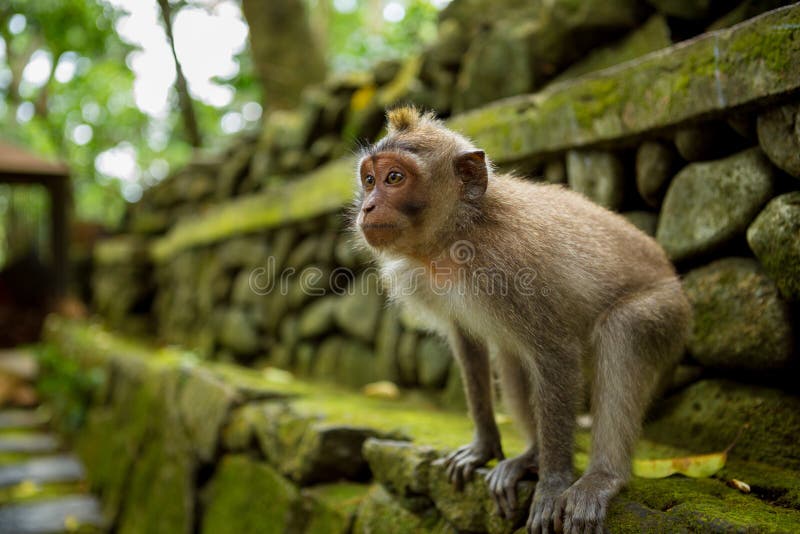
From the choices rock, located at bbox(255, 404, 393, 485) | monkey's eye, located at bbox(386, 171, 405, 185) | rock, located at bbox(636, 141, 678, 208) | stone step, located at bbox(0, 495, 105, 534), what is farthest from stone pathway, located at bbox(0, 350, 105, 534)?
rock, located at bbox(636, 141, 678, 208)

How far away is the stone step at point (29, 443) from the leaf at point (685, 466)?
20.5 ft

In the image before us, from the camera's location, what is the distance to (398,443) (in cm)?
271

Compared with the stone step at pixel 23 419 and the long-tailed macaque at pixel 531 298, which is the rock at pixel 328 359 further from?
the stone step at pixel 23 419

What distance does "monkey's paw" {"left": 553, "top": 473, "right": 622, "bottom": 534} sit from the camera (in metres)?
1.89

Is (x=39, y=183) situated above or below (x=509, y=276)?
above

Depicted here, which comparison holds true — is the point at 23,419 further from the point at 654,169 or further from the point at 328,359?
the point at 654,169

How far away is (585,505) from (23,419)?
7.66 meters

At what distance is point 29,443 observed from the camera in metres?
6.88

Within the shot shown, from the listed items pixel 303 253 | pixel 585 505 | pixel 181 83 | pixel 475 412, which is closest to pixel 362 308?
pixel 303 253

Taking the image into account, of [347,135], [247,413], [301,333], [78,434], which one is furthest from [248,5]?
[247,413]

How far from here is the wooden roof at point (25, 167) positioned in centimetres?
962

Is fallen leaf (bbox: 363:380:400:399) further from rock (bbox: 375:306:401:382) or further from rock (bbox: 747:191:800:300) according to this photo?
rock (bbox: 747:191:800:300)

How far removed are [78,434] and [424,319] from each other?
5.57 metres

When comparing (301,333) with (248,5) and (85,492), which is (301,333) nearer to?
(85,492)
